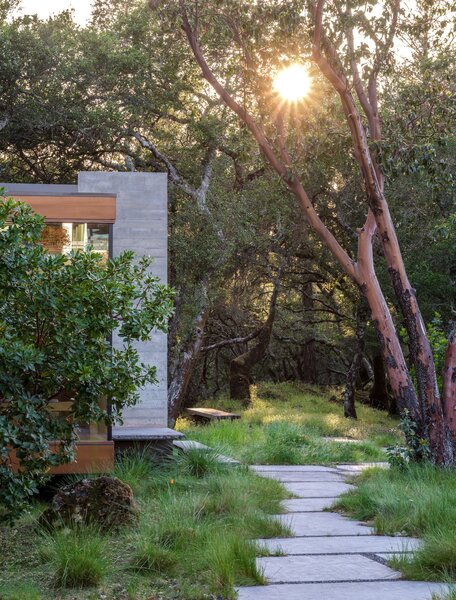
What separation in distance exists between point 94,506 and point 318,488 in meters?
3.20

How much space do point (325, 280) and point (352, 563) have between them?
18.1 m

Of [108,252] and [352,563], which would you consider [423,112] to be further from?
[352,563]

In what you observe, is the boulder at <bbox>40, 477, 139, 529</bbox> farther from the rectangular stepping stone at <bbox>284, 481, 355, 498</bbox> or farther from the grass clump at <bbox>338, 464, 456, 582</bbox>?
the rectangular stepping stone at <bbox>284, 481, 355, 498</bbox>

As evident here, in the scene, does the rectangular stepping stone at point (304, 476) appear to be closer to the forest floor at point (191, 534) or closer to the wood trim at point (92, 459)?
the forest floor at point (191, 534)

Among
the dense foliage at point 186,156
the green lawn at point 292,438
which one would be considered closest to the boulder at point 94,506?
the green lawn at point 292,438

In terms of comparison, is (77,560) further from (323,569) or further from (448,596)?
(448,596)

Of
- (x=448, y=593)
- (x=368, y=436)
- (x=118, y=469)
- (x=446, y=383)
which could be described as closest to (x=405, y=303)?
(x=446, y=383)

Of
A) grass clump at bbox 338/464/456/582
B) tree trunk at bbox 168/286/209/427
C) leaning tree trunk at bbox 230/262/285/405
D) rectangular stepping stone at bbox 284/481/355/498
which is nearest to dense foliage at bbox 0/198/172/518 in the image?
grass clump at bbox 338/464/456/582

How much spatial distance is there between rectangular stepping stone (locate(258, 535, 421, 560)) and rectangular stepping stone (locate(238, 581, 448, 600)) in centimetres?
65

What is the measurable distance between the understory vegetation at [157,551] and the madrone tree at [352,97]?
261 cm

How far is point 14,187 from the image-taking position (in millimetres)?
9500

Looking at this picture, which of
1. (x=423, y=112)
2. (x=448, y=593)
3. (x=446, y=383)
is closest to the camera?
(x=448, y=593)

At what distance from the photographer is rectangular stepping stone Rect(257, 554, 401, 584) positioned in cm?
503

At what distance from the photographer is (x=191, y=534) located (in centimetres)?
568
